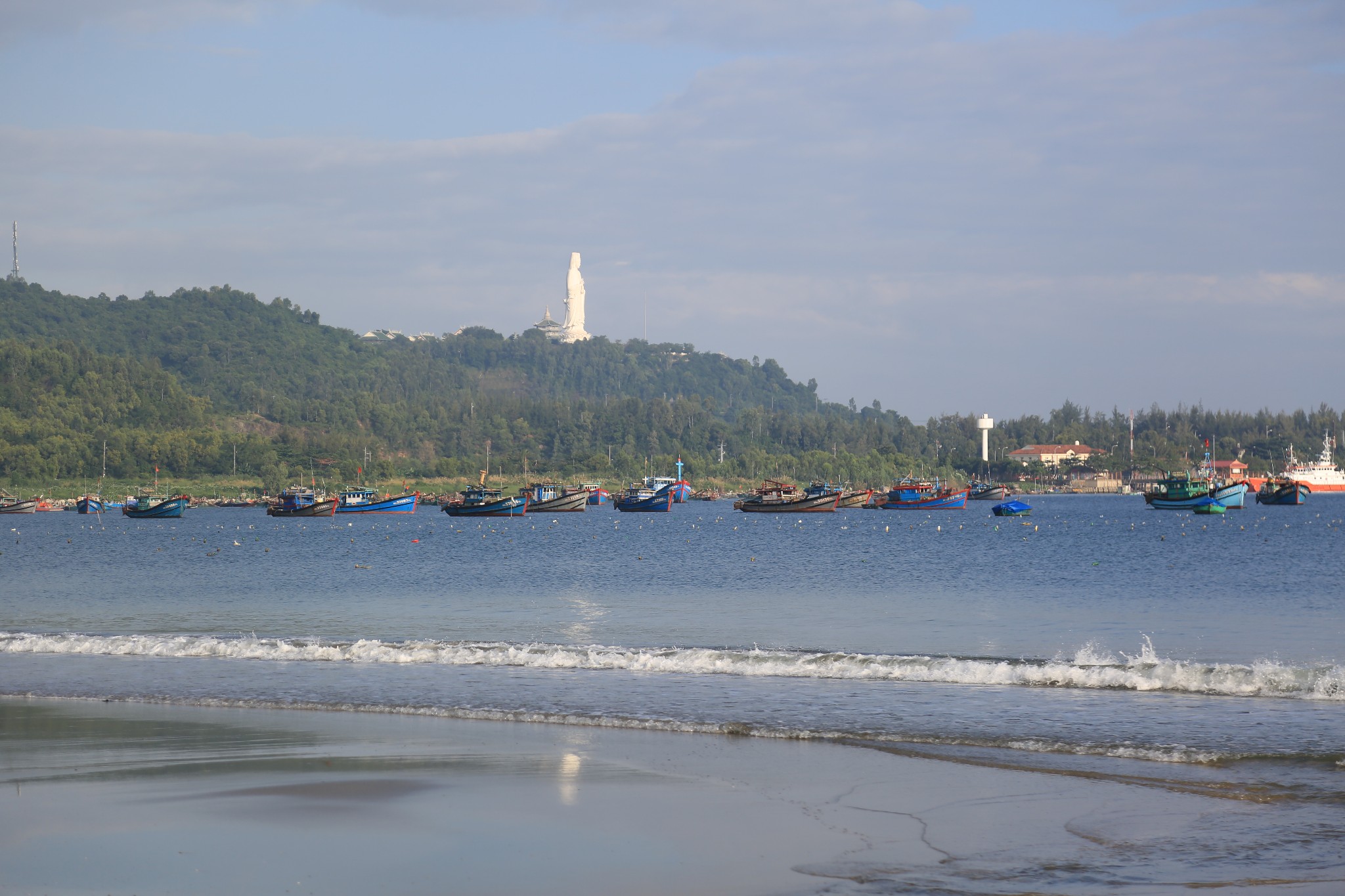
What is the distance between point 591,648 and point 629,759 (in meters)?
11.5

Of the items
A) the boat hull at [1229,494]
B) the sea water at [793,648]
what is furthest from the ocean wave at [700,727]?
the boat hull at [1229,494]

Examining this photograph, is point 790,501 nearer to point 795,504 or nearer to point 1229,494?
point 795,504

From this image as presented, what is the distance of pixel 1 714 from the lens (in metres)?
19.4

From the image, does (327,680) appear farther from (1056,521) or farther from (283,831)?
(1056,521)

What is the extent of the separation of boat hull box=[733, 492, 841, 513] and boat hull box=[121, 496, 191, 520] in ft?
260

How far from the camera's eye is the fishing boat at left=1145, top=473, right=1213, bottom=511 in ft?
470

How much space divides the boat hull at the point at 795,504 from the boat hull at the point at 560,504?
24.4m

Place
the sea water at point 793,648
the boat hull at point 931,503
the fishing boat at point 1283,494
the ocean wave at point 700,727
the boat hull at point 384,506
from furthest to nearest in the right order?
1. the boat hull at point 931,503
2. the boat hull at point 384,506
3. the fishing boat at point 1283,494
4. the sea water at point 793,648
5. the ocean wave at point 700,727

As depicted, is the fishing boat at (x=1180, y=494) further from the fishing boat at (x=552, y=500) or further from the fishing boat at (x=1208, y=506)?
the fishing boat at (x=552, y=500)

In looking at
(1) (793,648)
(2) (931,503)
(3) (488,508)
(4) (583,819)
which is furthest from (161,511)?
(4) (583,819)

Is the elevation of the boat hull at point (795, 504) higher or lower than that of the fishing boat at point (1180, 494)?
lower

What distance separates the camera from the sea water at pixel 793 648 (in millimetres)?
17734

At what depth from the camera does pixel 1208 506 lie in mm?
142000

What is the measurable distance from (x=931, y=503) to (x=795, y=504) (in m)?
21.9
